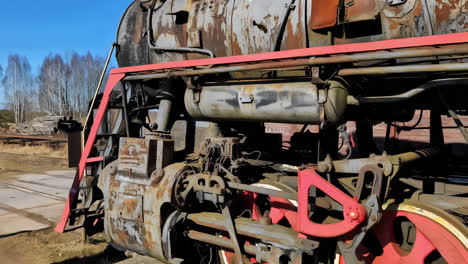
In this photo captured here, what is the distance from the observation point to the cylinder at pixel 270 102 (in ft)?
9.95

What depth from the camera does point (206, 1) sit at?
4.04 metres

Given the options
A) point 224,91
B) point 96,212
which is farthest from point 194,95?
point 96,212

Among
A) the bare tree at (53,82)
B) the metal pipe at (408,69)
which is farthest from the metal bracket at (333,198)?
the bare tree at (53,82)

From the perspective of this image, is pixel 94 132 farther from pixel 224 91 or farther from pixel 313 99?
pixel 313 99

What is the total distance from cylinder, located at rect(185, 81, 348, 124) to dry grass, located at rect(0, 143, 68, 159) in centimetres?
1485

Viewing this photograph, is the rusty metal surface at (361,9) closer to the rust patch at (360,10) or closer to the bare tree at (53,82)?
the rust patch at (360,10)

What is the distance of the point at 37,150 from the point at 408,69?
1940cm

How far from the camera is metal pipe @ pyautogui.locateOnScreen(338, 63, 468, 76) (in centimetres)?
244

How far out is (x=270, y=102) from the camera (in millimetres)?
3340

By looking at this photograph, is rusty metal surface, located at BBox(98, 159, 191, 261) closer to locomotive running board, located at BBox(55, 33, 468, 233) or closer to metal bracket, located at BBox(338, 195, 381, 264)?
locomotive running board, located at BBox(55, 33, 468, 233)

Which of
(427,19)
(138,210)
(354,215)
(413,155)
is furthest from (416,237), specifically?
(138,210)

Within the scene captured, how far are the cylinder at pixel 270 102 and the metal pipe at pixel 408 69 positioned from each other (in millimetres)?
184

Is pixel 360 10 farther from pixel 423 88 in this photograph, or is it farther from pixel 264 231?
pixel 264 231

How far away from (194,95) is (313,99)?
1307 millimetres
